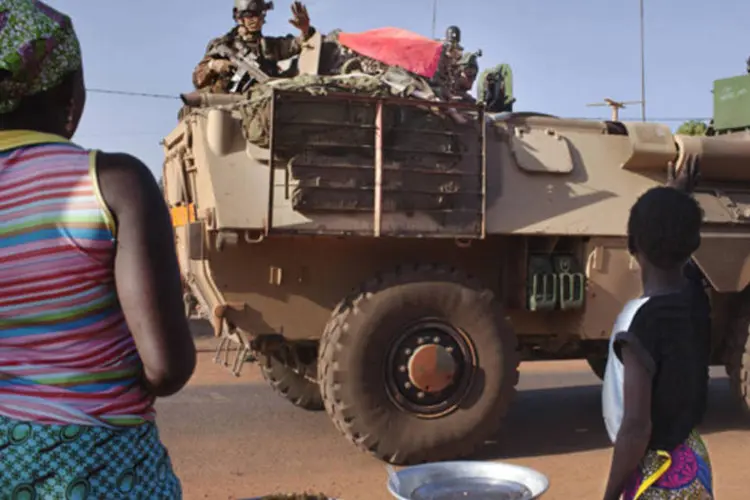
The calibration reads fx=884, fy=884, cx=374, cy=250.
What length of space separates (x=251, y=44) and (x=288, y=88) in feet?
5.45

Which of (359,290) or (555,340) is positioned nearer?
(359,290)

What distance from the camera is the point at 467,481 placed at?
2.99 metres

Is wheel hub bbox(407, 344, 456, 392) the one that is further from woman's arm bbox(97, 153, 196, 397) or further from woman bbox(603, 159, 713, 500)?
woman's arm bbox(97, 153, 196, 397)

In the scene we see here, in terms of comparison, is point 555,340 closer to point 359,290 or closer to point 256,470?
point 359,290

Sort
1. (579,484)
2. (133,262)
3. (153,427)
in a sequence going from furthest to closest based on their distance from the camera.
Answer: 1. (579,484)
2. (153,427)
3. (133,262)

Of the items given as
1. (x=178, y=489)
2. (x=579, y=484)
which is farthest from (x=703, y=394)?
(x=579, y=484)

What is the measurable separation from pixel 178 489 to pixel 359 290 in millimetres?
3650

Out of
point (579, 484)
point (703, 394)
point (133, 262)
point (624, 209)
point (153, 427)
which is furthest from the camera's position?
point (624, 209)

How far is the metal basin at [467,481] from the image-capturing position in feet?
9.22

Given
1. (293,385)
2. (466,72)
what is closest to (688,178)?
(466,72)

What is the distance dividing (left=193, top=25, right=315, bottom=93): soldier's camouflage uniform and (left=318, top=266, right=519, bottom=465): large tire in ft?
6.91

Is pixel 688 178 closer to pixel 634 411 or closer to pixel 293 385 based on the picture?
pixel 634 411

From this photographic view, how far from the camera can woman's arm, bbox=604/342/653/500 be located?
2090 millimetres

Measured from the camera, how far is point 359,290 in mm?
5289
